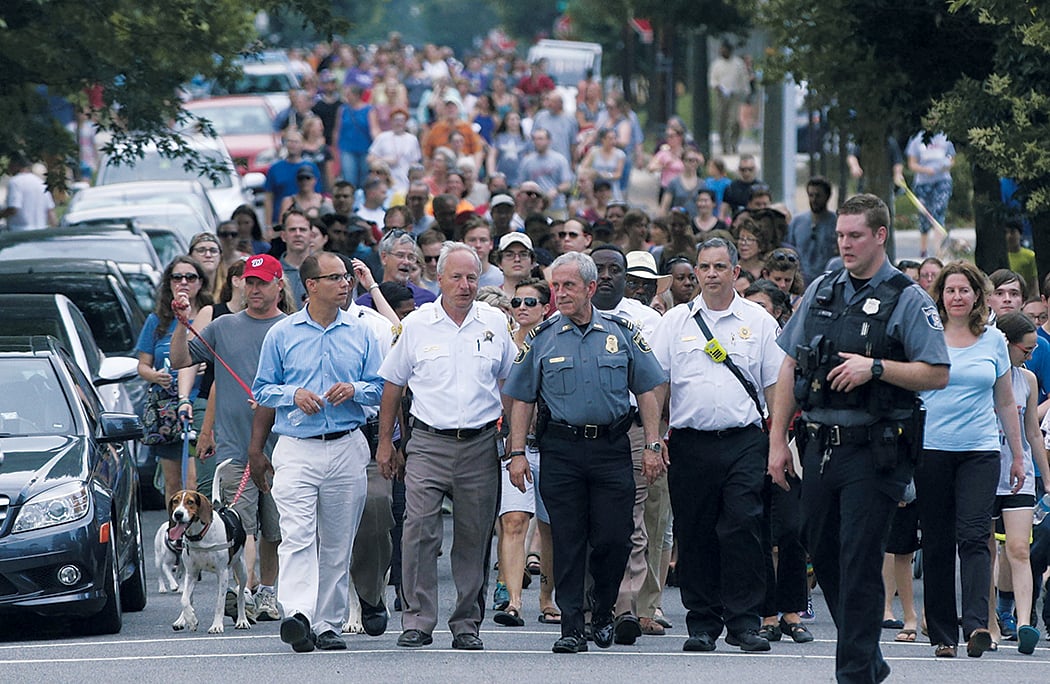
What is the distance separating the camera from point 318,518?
10.2 m

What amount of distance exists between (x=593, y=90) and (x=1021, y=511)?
79.1ft

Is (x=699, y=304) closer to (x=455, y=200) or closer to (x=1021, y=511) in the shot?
(x=1021, y=511)

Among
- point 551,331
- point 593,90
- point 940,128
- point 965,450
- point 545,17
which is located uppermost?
point 545,17

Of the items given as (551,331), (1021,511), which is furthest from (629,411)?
(1021,511)

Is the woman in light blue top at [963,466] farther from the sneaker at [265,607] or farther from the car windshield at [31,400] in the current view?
the car windshield at [31,400]

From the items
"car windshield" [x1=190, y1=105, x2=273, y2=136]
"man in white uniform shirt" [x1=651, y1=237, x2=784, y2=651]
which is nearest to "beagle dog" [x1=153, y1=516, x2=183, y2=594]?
"man in white uniform shirt" [x1=651, y1=237, x2=784, y2=651]

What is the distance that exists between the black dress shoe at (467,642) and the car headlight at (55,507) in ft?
6.74

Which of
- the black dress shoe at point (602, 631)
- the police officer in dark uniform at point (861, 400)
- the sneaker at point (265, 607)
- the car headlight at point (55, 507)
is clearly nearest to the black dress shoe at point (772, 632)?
the black dress shoe at point (602, 631)

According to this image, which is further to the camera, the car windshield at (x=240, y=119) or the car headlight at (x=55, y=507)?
the car windshield at (x=240, y=119)

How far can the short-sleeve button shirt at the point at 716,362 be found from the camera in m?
10.2

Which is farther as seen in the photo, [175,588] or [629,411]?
[175,588]

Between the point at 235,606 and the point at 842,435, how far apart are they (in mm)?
4342

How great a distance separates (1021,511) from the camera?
10.8 metres

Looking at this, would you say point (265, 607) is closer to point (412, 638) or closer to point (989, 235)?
point (412, 638)
